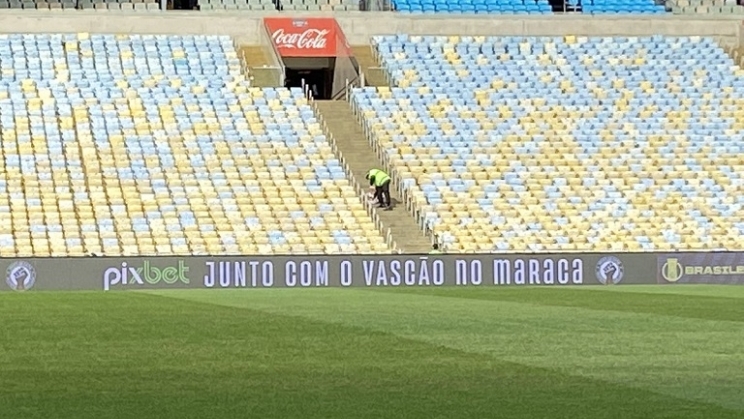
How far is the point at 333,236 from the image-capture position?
102 feet

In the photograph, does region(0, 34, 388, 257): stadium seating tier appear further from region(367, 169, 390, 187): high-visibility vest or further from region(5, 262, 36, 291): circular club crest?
region(5, 262, 36, 291): circular club crest

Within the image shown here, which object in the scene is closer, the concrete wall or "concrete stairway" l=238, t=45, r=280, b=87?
"concrete stairway" l=238, t=45, r=280, b=87

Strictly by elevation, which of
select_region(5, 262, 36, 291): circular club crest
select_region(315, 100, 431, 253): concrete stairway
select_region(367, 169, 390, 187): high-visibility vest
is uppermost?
select_region(5, 262, 36, 291): circular club crest

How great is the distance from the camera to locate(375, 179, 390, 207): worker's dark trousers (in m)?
33.3

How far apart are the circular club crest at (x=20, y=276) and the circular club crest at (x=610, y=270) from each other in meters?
9.73

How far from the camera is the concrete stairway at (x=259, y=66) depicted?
39062 mm

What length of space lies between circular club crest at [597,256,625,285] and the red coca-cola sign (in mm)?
14682

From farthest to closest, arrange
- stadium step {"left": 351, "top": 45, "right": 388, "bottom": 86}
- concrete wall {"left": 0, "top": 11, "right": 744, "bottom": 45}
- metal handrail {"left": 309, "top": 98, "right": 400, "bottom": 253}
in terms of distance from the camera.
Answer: concrete wall {"left": 0, "top": 11, "right": 744, "bottom": 45} → stadium step {"left": 351, "top": 45, "right": 388, "bottom": 86} → metal handrail {"left": 309, "top": 98, "right": 400, "bottom": 253}

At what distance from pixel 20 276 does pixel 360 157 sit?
11961mm

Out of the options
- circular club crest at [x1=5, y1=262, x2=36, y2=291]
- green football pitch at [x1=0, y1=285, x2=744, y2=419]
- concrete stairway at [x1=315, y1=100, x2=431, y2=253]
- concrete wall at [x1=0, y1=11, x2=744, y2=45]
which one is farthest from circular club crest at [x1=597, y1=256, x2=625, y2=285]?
concrete wall at [x1=0, y1=11, x2=744, y2=45]

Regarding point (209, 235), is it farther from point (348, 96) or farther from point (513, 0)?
point (513, 0)

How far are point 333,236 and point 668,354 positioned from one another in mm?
19607

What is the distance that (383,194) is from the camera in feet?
110

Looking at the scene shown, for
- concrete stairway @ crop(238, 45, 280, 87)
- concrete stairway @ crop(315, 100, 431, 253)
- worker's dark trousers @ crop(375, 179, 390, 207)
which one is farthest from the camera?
concrete stairway @ crop(238, 45, 280, 87)
